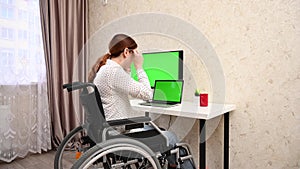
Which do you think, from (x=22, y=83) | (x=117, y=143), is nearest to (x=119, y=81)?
(x=117, y=143)

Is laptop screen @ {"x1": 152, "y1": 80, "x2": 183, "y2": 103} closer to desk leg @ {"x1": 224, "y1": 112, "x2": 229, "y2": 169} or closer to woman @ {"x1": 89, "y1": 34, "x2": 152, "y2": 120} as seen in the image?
desk leg @ {"x1": 224, "y1": 112, "x2": 229, "y2": 169}

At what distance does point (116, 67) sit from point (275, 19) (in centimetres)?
119

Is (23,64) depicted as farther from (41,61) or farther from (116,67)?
(116,67)

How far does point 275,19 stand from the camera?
1723mm

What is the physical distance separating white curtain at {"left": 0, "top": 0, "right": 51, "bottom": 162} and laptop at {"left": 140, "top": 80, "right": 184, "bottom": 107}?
1350mm

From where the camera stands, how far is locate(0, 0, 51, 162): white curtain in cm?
246

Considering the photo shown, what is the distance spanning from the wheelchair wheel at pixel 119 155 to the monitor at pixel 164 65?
0.81 m

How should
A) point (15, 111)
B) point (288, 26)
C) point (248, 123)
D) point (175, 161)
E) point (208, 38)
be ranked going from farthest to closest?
point (15, 111)
point (208, 38)
point (248, 123)
point (288, 26)
point (175, 161)

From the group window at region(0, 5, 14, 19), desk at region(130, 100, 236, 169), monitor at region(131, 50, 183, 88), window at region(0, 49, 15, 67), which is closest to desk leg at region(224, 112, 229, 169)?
desk at region(130, 100, 236, 169)

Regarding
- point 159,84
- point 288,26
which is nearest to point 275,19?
point 288,26

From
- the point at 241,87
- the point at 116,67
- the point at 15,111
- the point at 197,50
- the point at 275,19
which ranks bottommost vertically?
the point at 15,111

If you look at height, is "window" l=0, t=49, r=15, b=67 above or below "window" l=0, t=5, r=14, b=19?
below

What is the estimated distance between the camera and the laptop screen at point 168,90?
201 cm

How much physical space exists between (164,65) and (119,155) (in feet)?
3.47
